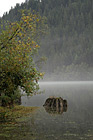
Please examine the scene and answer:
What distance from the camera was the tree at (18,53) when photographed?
2291 centimetres

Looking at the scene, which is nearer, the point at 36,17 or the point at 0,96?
the point at 36,17

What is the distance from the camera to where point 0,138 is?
15.9m

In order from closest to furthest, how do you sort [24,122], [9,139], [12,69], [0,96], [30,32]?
[9,139]
[24,122]
[12,69]
[30,32]
[0,96]

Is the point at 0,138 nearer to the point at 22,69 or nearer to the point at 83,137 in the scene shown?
the point at 83,137

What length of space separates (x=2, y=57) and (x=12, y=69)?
1.43 m

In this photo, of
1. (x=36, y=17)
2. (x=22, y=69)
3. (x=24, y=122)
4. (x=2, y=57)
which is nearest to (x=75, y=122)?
(x=24, y=122)

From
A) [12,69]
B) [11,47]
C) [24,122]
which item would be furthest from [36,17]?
[24,122]

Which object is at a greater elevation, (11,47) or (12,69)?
(11,47)

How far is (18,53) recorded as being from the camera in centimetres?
2333

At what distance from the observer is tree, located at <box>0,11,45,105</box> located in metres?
22.9

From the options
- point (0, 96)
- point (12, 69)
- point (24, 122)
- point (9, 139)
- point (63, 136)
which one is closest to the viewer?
point (9, 139)

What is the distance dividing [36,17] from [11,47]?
3764 mm

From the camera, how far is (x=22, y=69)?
23.7 meters

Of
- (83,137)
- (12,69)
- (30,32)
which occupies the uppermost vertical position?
(30,32)
